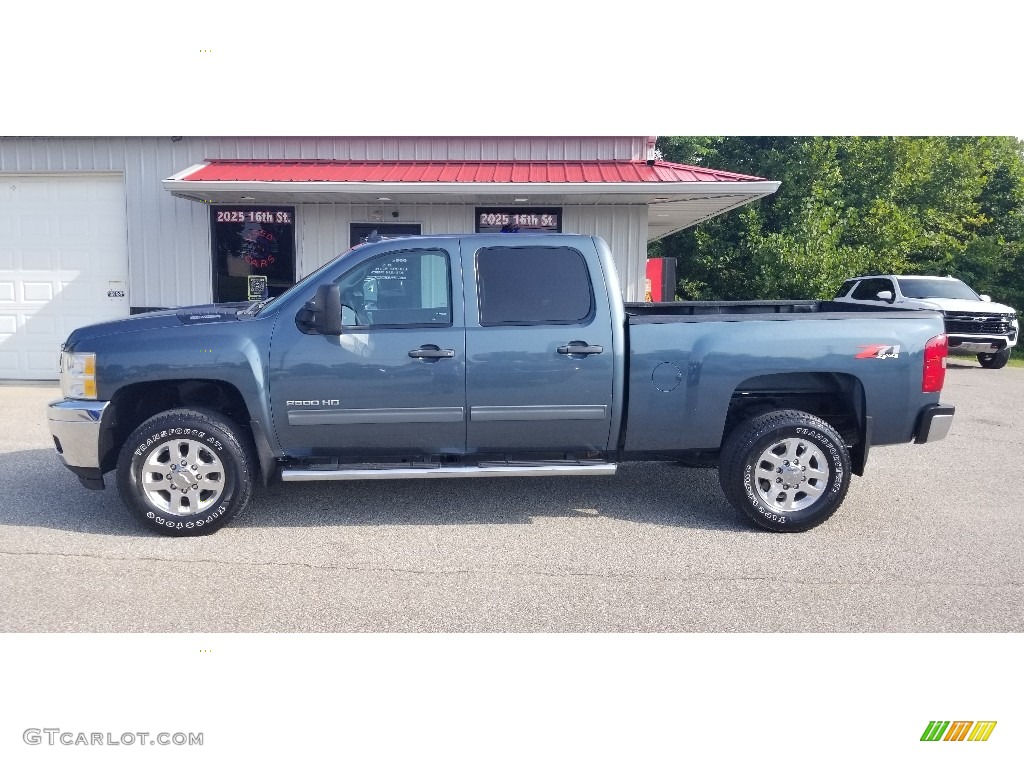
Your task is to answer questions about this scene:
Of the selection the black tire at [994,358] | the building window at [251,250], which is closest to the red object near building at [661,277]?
the black tire at [994,358]

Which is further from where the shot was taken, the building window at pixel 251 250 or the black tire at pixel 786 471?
the building window at pixel 251 250

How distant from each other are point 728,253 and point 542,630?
22624mm

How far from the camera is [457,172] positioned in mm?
11055

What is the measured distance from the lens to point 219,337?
5.23 m

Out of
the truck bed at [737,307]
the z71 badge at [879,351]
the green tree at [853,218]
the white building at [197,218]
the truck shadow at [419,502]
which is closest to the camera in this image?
the z71 badge at [879,351]

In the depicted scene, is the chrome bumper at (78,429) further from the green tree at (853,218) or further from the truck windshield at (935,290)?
the green tree at (853,218)

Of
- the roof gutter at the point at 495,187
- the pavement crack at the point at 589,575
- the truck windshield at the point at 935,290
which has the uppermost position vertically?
the roof gutter at the point at 495,187

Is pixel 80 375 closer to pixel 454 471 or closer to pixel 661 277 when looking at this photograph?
pixel 454 471

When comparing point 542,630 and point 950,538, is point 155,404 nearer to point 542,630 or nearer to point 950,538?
point 542,630

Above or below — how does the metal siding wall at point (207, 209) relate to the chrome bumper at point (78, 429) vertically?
above

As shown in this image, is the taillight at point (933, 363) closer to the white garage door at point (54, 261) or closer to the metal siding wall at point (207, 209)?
the metal siding wall at point (207, 209)

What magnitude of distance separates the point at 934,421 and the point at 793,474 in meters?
1.01

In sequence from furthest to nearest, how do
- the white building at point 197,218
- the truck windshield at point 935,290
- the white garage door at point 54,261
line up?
1. the truck windshield at point 935,290
2. the white garage door at point 54,261
3. the white building at point 197,218

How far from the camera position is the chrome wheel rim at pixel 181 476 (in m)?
5.24
